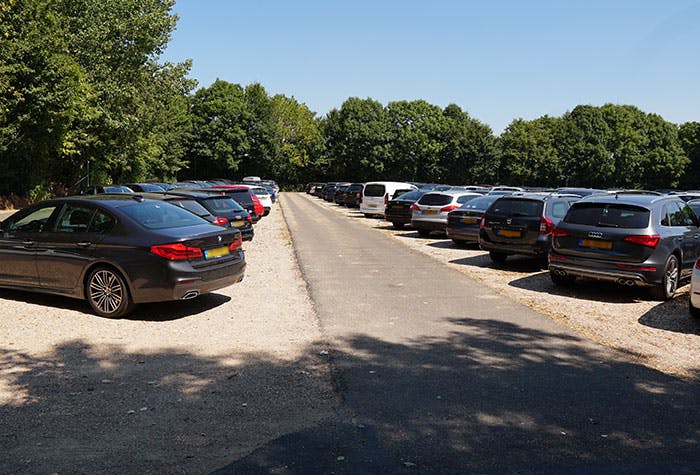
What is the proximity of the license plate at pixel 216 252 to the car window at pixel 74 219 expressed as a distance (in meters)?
1.60

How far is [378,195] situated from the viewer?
3019 cm

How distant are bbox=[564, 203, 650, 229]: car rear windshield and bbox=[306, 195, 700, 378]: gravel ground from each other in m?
1.24

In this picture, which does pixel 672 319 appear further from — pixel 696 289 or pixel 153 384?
pixel 153 384

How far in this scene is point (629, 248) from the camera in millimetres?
9453

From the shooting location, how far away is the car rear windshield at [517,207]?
1317cm

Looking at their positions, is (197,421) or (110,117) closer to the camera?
(197,421)

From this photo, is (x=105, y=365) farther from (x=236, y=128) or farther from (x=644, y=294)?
(x=236, y=128)

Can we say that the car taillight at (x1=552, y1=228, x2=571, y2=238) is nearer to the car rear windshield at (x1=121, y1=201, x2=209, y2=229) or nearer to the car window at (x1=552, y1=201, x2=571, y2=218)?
the car window at (x1=552, y1=201, x2=571, y2=218)

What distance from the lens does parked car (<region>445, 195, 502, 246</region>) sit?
16.7 meters

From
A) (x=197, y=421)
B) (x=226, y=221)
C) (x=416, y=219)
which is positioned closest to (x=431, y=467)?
(x=197, y=421)

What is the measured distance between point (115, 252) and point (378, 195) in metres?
23.0

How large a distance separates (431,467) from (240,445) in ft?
4.25

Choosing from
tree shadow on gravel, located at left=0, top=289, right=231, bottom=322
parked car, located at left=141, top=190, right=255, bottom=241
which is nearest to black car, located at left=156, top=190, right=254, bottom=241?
parked car, located at left=141, top=190, right=255, bottom=241

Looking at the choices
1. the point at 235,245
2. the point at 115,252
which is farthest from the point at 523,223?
the point at 115,252
